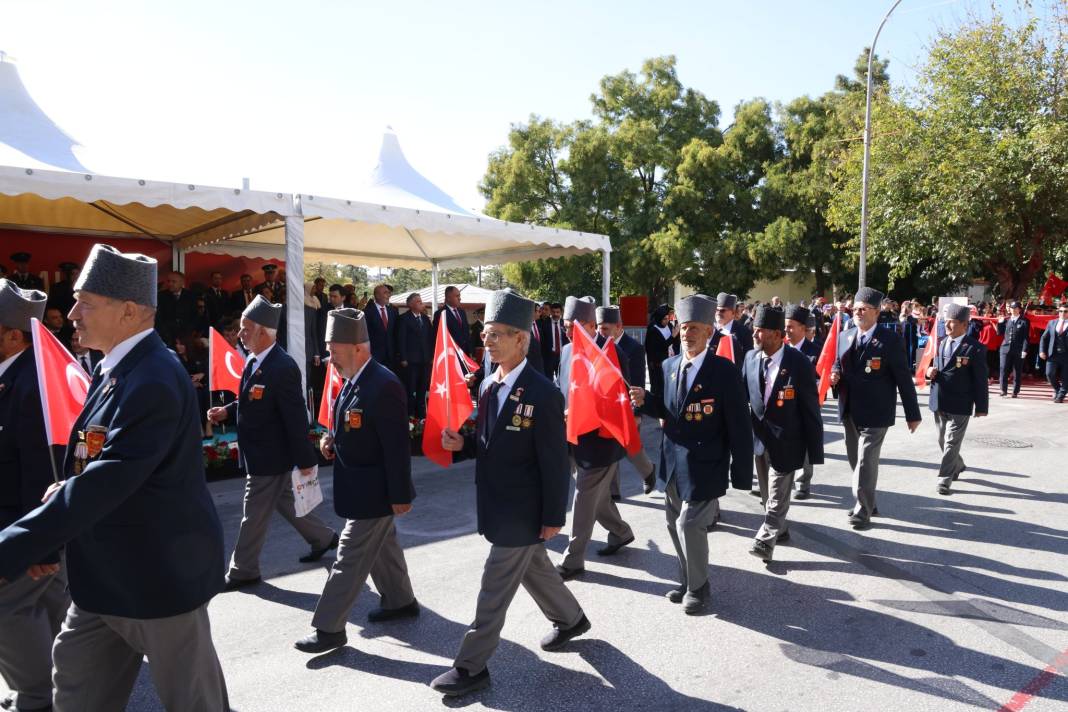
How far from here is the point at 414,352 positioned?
11.7 meters

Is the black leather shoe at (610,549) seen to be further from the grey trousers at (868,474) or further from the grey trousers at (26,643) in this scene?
the grey trousers at (26,643)

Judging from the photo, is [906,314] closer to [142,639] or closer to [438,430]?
[438,430]

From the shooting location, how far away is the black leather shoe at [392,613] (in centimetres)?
464

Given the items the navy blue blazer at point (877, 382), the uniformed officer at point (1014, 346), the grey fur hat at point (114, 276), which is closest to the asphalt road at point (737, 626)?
the navy blue blazer at point (877, 382)

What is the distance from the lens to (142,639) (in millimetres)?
2645

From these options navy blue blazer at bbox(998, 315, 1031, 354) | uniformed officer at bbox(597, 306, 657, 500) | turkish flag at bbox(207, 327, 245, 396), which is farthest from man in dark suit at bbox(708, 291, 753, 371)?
navy blue blazer at bbox(998, 315, 1031, 354)

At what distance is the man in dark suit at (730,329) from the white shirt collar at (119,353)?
548 cm

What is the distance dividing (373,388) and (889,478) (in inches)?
261

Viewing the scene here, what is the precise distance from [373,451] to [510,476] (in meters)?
0.92

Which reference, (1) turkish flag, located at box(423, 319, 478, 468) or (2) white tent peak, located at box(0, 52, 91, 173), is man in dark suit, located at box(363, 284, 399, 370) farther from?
(1) turkish flag, located at box(423, 319, 478, 468)

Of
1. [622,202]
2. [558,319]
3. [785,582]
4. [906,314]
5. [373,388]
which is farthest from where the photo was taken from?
[622,202]

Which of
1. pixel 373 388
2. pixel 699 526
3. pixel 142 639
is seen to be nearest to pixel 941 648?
pixel 699 526

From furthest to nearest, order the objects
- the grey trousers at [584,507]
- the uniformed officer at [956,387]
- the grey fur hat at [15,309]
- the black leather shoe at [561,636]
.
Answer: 1. the uniformed officer at [956,387]
2. the grey trousers at [584,507]
3. the black leather shoe at [561,636]
4. the grey fur hat at [15,309]

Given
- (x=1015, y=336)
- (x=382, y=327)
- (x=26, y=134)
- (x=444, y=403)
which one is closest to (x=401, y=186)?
(x=382, y=327)
